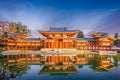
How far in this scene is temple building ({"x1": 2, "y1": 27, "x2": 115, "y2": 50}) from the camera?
1355 inches

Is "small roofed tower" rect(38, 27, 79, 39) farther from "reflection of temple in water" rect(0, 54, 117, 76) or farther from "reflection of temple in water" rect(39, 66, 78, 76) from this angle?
"reflection of temple in water" rect(39, 66, 78, 76)

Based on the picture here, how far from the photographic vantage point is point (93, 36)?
39.5 metres

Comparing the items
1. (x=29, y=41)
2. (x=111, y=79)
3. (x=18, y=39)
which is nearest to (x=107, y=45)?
(x=29, y=41)

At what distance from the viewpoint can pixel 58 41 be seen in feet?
115

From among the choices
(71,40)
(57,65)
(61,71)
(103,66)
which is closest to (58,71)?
(61,71)

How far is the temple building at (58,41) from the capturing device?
34.4 meters

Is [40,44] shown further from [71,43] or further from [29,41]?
[71,43]

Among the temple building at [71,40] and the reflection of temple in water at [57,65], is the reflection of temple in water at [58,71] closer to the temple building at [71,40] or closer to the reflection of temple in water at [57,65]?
the reflection of temple in water at [57,65]

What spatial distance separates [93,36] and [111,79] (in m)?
29.7

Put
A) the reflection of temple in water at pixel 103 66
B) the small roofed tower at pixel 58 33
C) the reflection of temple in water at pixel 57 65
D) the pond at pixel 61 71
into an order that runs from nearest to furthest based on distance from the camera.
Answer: the pond at pixel 61 71
the reflection of temple in water at pixel 57 65
the reflection of temple in water at pixel 103 66
the small roofed tower at pixel 58 33

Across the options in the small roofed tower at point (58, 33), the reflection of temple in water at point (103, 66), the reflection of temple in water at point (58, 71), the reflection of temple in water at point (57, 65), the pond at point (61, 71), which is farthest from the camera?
the small roofed tower at point (58, 33)

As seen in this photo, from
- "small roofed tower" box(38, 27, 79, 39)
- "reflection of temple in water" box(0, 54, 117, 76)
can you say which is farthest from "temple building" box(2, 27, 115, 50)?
"reflection of temple in water" box(0, 54, 117, 76)

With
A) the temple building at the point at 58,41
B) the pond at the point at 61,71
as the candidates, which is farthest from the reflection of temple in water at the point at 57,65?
the temple building at the point at 58,41

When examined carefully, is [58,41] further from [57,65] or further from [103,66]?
[103,66]
